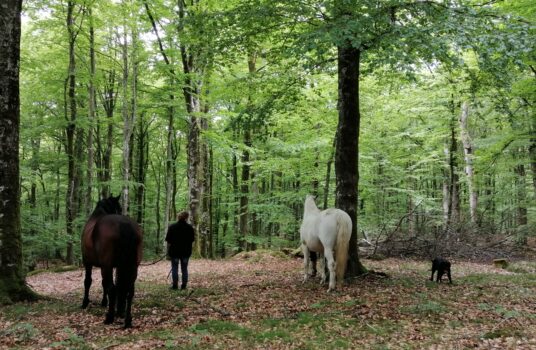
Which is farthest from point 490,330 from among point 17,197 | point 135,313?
point 17,197

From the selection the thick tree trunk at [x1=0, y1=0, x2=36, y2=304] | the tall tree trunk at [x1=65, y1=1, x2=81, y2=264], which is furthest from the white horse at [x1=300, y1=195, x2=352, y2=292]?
the tall tree trunk at [x1=65, y1=1, x2=81, y2=264]

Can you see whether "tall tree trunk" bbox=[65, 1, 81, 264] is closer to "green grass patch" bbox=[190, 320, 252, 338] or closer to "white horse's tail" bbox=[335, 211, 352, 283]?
"white horse's tail" bbox=[335, 211, 352, 283]

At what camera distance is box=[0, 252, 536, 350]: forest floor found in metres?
5.66

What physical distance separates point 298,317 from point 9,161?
679cm

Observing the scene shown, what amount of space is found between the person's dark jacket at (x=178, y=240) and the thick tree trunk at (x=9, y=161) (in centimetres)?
335

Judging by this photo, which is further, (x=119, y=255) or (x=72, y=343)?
(x=119, y=255)

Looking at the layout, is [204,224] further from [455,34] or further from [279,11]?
[455,34]

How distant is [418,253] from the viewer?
17078 millimetres

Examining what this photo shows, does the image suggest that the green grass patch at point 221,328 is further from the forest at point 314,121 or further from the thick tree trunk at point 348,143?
the thick tree trunk at point 348,143

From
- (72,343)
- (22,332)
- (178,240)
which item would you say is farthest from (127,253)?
(178,240)

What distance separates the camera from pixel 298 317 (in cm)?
704

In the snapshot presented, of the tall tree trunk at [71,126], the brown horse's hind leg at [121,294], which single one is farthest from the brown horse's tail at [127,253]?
the tall tree trunk at [71,126]

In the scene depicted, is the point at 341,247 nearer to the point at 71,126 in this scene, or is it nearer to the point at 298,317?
the point at 298,317

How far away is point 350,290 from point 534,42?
6264 millimetres
